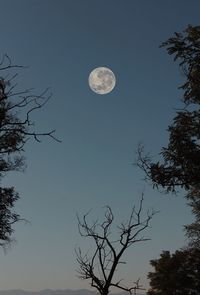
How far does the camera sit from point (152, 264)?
49.3 meters

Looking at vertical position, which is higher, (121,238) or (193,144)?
(193,144)

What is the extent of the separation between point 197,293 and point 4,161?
1079 inches

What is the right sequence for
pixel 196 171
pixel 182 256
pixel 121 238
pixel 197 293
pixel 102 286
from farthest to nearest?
pixel 182 256
pixel 197 293
pixel 196 171
pixel 121 238
pixel 102 286

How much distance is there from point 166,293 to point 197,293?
10.4 ft

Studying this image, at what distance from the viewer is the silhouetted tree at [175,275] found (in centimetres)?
4500

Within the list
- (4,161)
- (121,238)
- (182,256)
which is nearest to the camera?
(121,238)

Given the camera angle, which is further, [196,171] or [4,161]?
[4,161]

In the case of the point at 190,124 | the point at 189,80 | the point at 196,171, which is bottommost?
the point at 196,171

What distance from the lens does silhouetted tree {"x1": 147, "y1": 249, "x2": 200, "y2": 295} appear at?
148 feet

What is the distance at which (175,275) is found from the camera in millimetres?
46250

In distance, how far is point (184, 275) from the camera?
150 feet

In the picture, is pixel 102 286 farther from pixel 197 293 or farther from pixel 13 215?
pixel 197 293

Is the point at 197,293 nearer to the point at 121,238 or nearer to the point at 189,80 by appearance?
the point at 189,80

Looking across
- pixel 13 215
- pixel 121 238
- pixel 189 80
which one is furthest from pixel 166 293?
pixel 121 238
